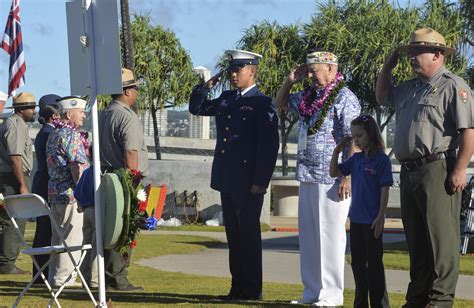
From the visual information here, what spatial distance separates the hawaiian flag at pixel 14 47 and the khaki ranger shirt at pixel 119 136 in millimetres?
10478

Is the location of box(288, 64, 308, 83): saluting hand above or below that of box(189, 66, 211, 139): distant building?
above

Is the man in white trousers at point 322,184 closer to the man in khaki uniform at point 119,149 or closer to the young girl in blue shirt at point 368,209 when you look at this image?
the young girl in blue shirt at point 368,209

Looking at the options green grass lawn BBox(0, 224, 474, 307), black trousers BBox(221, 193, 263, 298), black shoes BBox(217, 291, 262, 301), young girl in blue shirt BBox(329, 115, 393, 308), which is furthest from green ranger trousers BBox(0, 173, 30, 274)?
young girl in blue shirt BBox(329, 115, 393, 308)

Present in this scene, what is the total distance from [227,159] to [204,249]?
7.64 m

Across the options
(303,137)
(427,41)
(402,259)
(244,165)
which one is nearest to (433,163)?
(427,41)

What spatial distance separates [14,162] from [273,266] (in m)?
3.57

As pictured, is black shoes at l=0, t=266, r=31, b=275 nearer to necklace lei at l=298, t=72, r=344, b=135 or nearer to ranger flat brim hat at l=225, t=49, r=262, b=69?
ranger flat brim hat at l=225, t=49, r=262, b=69

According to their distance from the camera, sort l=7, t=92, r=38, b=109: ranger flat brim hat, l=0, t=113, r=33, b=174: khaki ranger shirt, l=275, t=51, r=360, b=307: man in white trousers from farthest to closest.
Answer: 1. l=7, t=92, r=38, b=109: ranger flat brim hat
2. l=0, t=113, r=33, b=174: khaki ranger shirt
3. l=275, t=51, r=360, b=307: man in white trousers

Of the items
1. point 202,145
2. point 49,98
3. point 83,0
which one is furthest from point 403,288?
point 202,145

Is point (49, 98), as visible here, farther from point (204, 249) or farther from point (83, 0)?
point (204, 249)

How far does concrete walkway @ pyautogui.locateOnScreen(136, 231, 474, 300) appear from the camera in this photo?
12.2 m

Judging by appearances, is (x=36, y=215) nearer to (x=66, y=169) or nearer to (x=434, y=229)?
(x=66, y=169)

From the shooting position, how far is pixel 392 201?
31.8 meters

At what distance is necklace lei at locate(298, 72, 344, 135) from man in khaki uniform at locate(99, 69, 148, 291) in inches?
84.6
